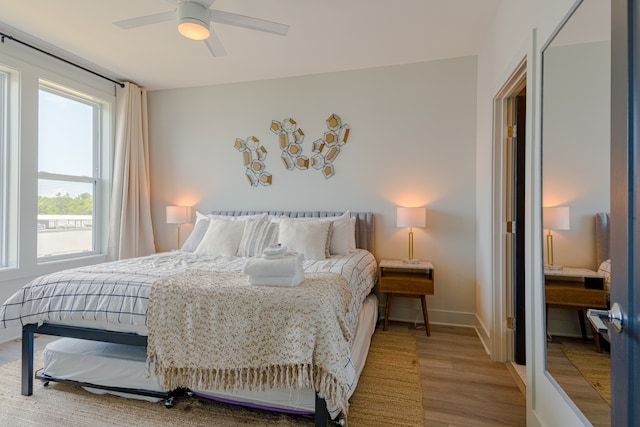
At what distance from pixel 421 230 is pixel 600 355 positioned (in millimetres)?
2393

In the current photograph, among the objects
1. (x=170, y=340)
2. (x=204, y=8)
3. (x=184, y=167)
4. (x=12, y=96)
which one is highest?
(x=204, y=8)

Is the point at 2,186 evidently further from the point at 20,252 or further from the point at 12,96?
the point at 12,96

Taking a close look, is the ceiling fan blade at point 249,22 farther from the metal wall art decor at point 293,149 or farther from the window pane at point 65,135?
the window pane at point 65,135

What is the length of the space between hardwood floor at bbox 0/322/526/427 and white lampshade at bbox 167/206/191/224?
65.7 inches

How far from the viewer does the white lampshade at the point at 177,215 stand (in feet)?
13.0

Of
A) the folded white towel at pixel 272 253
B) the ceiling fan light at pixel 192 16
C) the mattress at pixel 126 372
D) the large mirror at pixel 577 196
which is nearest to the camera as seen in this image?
the large mirror at pixel 577 196

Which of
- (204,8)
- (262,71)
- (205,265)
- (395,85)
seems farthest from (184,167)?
(395,85)

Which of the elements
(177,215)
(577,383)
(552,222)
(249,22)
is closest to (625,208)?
(552,222)

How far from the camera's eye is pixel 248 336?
1638 millimetres

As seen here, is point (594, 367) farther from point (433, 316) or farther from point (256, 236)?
point (256, 236)

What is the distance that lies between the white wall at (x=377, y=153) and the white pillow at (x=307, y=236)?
28.1 inches

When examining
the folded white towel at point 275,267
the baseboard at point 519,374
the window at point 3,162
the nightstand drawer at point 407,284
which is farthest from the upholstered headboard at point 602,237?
the window at point 3,162

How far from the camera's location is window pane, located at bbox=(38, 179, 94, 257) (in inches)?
134

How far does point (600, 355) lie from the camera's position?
1.08m
